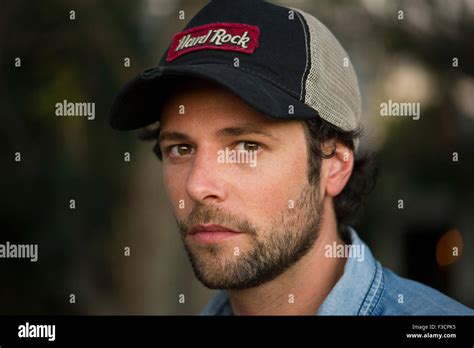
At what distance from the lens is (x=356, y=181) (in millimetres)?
3420

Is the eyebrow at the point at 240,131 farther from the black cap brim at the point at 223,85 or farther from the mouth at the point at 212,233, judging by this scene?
the mouth at the point at 212,233

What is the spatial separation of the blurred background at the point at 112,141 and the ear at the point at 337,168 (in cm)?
357

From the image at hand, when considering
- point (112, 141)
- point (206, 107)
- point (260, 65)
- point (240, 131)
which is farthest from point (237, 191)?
point (112, 141)

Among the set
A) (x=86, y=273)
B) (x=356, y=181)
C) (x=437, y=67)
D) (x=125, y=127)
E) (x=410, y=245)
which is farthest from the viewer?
(x=410, y=245)

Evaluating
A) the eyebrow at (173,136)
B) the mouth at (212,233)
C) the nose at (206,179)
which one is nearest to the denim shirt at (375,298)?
the mouth at (212,233)

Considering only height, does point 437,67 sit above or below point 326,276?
above

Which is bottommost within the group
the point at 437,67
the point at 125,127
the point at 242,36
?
the point at 125,127

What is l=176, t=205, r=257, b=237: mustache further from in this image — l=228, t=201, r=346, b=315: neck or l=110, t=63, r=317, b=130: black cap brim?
l=110, t=63, r=317, b=130: black cap brim

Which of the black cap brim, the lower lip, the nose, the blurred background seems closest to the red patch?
the black cap brim

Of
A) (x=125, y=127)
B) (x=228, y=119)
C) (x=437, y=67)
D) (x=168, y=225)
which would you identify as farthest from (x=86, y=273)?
(x=228, y=119)

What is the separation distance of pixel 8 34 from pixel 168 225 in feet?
8.40

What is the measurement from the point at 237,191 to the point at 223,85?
17.5 inches

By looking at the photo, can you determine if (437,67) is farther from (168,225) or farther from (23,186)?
(23,186)

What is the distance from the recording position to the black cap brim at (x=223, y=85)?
94.6 inches
